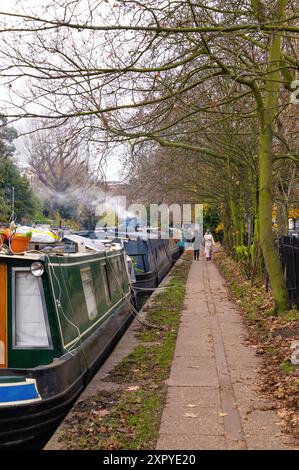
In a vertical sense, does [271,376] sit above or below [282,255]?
below

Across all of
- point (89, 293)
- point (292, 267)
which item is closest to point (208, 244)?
point (292, 267)

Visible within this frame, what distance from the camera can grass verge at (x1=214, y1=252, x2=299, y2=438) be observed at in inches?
238

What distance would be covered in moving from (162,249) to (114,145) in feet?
44.9

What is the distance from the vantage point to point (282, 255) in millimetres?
13406

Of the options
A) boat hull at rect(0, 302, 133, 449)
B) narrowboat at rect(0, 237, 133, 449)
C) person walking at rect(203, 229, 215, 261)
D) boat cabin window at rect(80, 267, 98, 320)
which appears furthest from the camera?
person walking at rect(203, 229, 215, 261)

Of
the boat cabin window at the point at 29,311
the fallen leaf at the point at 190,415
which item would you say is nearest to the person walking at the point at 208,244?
the boat cabin window at the point at 29,311

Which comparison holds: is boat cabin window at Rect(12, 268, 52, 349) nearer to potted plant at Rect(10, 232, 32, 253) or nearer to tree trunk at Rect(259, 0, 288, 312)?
potted plant at Rect(10, 232, 32, 253)

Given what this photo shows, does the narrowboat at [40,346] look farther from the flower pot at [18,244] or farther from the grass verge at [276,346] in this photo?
the grass verge at [276,346]

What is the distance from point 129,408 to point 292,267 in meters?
6.20

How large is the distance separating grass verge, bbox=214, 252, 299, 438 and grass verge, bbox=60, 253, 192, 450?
47.0 inches

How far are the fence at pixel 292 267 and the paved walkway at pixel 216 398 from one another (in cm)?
107

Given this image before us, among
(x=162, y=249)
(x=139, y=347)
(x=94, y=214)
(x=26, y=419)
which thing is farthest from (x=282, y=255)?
(x=94, y=214)

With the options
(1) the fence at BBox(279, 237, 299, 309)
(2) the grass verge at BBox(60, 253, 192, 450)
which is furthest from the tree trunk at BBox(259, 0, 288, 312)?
(2) the grass verge at BBox(60, 253, 192, 450)
